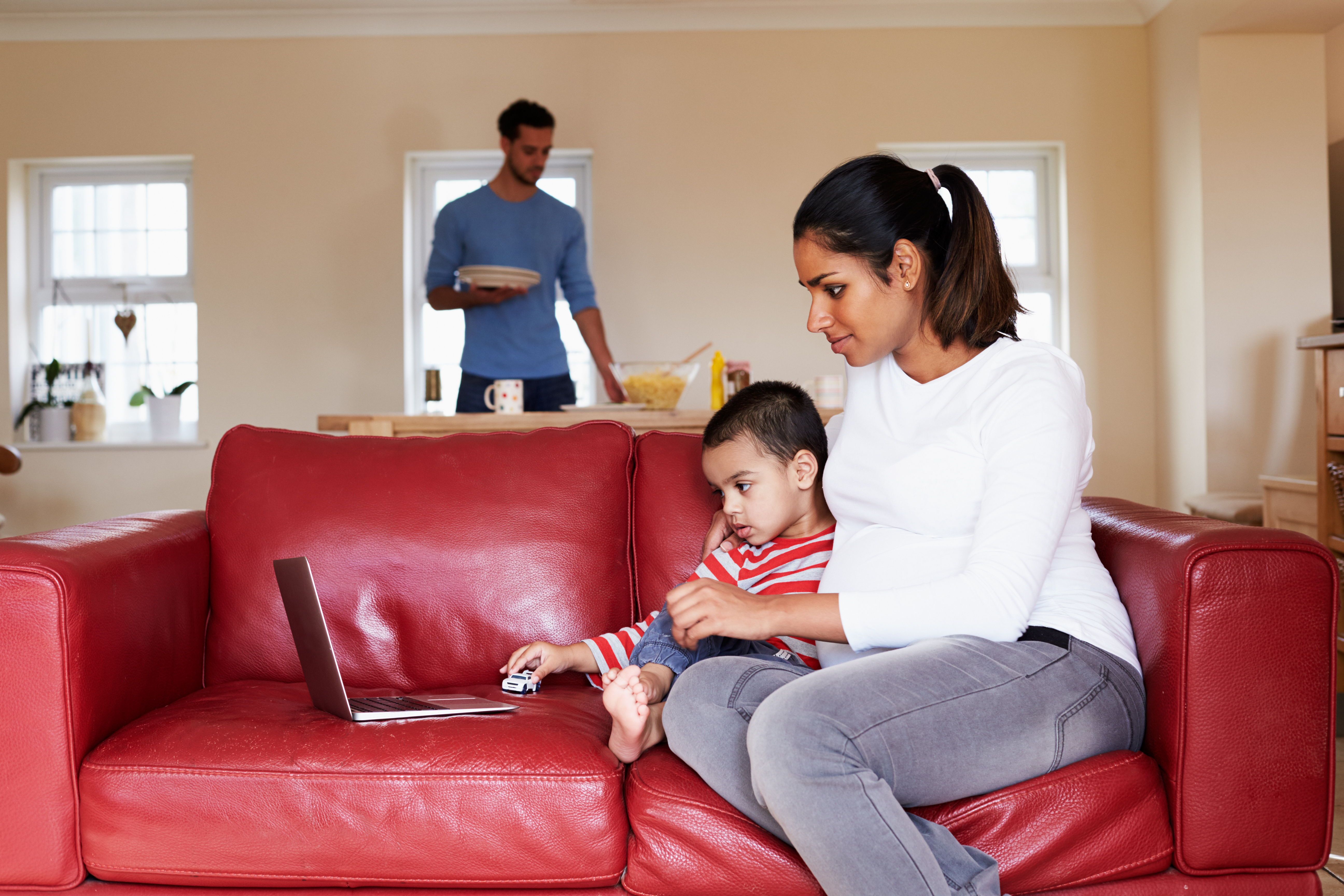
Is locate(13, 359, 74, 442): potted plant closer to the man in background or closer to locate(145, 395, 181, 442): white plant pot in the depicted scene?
locate(145, 395, 181, 442): white plant pot

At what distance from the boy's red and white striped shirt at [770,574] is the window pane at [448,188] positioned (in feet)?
12.0

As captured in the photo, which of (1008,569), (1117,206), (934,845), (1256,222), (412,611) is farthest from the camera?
(1117,206)

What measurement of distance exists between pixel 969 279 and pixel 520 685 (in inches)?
33.9

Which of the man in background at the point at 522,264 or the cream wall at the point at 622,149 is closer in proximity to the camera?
the man in background at the point at 522,264

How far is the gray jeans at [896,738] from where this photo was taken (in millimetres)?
1045

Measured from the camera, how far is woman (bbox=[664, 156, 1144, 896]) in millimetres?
1076

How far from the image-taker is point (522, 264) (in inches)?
156

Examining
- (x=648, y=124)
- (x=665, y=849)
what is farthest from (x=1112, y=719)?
(x=648, y=124)

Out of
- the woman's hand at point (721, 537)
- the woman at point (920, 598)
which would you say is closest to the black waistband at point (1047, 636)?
the woman at point (920, 598)

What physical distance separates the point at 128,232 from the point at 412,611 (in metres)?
4.14

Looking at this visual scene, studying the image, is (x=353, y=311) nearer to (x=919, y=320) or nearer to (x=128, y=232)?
(x=128, y=232)

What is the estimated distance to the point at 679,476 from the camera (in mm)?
1771

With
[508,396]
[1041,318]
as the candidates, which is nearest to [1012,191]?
[1041,318]

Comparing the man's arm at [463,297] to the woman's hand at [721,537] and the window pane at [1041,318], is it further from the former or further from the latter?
the window pane at [1041,318]
